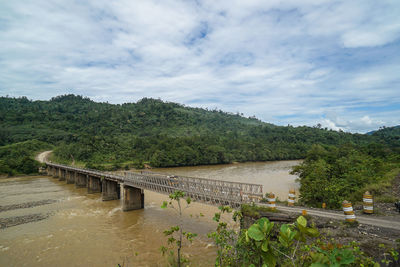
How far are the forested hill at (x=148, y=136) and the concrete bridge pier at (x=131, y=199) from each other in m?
33.6

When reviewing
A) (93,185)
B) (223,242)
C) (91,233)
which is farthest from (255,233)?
(93,185)

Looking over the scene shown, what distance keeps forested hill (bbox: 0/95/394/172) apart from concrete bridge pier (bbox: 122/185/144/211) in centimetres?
3356

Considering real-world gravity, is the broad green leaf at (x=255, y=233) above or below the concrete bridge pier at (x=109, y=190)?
above

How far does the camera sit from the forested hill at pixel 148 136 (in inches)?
2419

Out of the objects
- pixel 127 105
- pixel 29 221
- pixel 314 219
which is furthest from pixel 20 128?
pixel 314 219

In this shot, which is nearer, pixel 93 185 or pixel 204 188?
pixel 204 188

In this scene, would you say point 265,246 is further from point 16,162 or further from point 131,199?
point 16,162

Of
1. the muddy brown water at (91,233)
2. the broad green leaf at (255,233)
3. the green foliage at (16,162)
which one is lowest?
the muddy brown water at (91,233)

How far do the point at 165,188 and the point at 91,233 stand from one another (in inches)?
253

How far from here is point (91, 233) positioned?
1747cm

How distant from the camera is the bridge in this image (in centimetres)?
1242

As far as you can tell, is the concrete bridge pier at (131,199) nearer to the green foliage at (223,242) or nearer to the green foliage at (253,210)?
the green foliage at (253,210)

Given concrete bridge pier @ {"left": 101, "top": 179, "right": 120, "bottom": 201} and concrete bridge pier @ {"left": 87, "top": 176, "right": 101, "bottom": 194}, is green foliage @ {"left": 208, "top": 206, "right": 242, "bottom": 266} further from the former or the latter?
concrete bridge pier @ {"left": 87, "top": 176, "right": 101, "bottom": 194}

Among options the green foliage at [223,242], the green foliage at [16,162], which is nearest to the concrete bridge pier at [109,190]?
the green foliage at [223,242]
